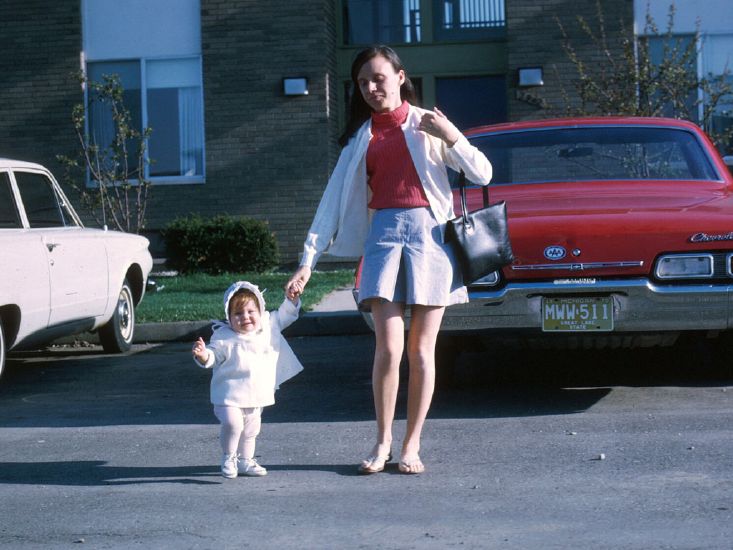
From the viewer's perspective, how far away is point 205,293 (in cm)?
1386

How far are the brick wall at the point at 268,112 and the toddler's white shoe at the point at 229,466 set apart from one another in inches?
486

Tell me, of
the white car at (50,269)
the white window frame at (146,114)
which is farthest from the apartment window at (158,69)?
the white car at (50,269)

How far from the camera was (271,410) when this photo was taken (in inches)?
277

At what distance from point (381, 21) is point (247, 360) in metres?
14.2

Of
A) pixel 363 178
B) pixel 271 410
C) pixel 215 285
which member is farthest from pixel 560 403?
pixel 215 285

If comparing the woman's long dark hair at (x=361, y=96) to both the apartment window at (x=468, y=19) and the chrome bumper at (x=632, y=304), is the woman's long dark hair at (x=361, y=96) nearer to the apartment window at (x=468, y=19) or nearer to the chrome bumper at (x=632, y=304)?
the chrome bumper at (x=632, y=304)

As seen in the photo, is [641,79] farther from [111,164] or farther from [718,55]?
[111,164]

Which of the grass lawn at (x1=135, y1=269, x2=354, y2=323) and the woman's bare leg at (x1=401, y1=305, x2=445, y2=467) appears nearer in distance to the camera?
the woman's bare leg at (x1=401, y1=305, x2=445, y2=467)

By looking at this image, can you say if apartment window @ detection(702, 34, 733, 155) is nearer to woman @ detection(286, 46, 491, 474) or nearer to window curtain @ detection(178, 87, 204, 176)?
window curtain @ detection(178, 87, 204, 176)

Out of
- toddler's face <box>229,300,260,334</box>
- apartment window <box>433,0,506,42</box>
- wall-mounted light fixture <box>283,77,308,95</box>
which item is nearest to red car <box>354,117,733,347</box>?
toddler's face <box>229,300,260,334</box>

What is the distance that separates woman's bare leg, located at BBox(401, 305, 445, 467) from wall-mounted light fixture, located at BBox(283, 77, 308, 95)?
491 inches

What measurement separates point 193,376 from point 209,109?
31.6 feet

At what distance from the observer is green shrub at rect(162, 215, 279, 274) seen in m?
16.6

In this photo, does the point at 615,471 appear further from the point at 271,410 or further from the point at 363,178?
the point at 271,410
